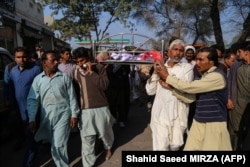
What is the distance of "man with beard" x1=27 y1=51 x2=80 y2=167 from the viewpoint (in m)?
4.84

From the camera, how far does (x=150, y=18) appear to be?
26.2 meters

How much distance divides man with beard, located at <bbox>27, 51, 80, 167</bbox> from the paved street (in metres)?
0.94

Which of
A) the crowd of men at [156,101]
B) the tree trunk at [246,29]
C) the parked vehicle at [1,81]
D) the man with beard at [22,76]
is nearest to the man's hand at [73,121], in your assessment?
the crowd of men at [156,101]

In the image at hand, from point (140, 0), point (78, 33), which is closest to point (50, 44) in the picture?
point (78, 33)

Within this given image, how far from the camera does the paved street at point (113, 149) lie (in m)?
5.88

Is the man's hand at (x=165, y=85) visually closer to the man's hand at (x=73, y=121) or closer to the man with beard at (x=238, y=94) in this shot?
the man's hand at (x=73, y=121)

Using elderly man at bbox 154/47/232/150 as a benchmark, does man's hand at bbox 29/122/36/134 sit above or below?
below

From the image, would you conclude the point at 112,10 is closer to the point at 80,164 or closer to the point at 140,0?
the point at 140,0

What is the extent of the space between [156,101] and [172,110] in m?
0.26

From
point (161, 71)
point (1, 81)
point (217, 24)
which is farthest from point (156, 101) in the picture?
point (217, 24)

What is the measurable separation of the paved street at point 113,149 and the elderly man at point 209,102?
6.93 feet

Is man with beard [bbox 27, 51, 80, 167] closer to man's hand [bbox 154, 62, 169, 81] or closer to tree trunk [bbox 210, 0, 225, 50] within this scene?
man's hand [bbox 154, 62, 169, 81]

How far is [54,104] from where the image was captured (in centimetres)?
484

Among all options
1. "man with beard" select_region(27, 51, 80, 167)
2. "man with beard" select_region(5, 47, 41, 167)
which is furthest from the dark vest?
"man with beard" select_region(5, 47, 41, 167)
